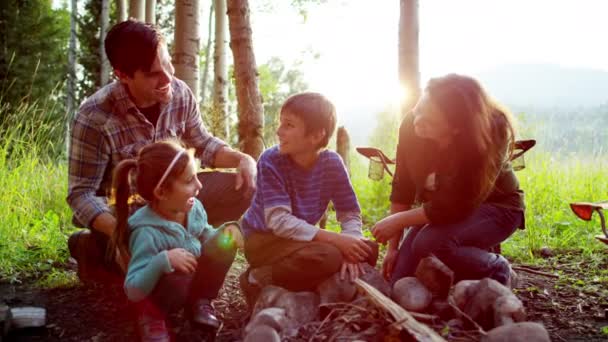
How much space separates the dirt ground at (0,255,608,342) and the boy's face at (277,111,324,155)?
35.0 inches

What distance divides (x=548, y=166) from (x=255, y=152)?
11.2ft

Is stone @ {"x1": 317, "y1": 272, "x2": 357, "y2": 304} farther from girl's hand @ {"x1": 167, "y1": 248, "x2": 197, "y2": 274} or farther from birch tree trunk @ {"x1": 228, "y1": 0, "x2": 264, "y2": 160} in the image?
birch tree trunk @ {"x1": 228, "y1": 0, "x2": 264, "y2": 160}

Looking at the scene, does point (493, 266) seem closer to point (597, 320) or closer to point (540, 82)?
point (597, 320)

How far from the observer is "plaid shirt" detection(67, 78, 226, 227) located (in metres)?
2.92

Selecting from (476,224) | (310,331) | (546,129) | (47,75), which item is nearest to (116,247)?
(310,331)

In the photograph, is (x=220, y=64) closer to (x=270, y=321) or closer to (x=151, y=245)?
(x=151, y=245)

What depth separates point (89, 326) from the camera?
9.55ft

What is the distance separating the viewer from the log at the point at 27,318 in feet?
8.91

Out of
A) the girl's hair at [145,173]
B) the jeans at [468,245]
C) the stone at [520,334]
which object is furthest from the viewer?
the jeans at [468,245]

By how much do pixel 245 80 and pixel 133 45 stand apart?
2319mm

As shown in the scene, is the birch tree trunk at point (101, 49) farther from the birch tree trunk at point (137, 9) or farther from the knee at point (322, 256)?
the knee at point (322, 256)

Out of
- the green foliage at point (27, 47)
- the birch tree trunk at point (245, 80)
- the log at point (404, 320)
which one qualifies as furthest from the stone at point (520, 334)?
the green foliage at point (27, 47)

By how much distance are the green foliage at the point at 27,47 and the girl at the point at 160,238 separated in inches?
588

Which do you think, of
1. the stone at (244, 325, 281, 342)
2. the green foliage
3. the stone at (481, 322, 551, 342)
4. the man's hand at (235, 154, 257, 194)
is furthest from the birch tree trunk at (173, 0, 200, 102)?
the green foliage
